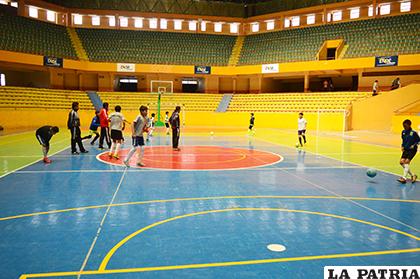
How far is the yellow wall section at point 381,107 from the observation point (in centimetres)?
2877

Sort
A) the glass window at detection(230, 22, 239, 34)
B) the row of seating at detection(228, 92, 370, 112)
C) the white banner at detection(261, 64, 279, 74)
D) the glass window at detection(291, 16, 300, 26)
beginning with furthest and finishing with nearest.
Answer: the glass window at detection(230, 22, 239, 34)
the glass window at detection(291, 16, 300, 26)
the white banner at detection(261, 64, 279, 74)
the row of seating at detection(228, 92, 370, 112)

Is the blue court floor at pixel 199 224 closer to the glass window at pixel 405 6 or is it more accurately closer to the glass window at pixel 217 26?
the glass window at pixel 405 6

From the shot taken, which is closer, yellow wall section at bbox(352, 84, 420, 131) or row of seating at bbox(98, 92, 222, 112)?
yellow wall section at bbox(352, 84, 420, 131)

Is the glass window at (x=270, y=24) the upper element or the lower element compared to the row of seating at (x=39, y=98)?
upper

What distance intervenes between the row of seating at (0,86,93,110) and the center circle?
65.4 ft

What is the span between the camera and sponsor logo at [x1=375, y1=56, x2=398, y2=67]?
31.1 metres

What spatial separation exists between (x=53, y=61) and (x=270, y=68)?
23.1 metres

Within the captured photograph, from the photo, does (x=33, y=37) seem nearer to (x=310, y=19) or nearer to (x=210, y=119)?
(x=210, y=119)

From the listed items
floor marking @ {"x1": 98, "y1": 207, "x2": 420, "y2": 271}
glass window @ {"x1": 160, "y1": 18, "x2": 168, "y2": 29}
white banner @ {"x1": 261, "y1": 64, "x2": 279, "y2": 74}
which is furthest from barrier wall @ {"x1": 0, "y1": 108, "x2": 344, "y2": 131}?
floor marking @ {"x1": 98, "y1": 207, "x2": 420, "y2": 271}

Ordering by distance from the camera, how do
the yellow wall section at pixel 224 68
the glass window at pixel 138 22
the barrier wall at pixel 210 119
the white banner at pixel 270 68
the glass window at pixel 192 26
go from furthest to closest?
the glass window at pixel 192 26, the glass window at pixel 138 22, the white banner at pixel 270 68, the yellow wall section at pixel 224 68, the barrier wall at pixel 210 119

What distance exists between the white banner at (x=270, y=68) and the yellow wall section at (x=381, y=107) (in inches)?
405

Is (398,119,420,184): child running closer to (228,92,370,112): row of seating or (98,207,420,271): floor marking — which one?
(98,207,420,271): floor marking

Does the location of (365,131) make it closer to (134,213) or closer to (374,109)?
(374,109)

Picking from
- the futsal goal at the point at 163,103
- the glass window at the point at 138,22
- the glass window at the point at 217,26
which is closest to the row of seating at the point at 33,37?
the glass window at the point at 138,22
